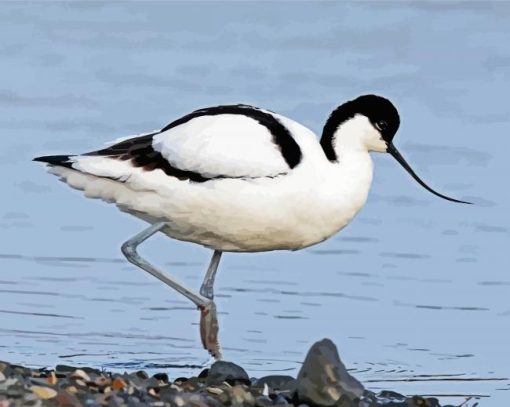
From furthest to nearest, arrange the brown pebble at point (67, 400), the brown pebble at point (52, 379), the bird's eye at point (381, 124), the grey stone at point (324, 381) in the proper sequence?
the bird's eye at point (381, 124) < the grey stone at point (324, 381) < the brown pebble at point (52, 379) < the brown pebble at point (67, 400)

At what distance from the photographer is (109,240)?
1277 cm

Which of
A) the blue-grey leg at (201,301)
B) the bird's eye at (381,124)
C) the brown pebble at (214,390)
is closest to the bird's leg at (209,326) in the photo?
the blue-grey leg at (201,301)

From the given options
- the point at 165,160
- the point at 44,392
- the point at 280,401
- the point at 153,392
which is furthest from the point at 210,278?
the point at 44,392

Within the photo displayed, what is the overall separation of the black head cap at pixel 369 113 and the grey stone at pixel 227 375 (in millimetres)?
1735

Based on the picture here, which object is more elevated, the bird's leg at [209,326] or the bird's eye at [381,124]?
the bird's eye at [381,124]

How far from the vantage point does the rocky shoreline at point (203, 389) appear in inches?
310

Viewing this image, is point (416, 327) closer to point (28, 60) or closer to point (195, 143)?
point (195, 143)

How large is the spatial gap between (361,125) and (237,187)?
96 cm

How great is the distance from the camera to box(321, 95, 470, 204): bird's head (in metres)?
10.1

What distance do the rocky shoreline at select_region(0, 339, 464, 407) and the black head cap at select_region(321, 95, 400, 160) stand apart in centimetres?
185

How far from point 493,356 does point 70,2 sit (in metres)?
12.5

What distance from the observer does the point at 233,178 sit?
31.5ft

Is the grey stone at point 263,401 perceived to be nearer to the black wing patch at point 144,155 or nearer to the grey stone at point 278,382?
the grey stone at point 278,382

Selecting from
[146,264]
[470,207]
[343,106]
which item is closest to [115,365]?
[146,264]
